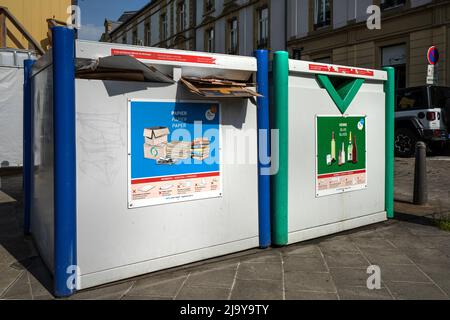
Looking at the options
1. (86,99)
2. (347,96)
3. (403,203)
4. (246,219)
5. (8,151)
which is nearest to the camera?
(86,99)

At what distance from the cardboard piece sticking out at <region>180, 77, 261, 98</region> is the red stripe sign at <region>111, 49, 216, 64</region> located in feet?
0.54

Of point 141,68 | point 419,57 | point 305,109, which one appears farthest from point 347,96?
point 419,57

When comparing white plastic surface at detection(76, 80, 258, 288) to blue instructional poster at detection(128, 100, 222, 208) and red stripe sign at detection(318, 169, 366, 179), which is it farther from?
red stripe sign at detection(318, 169, 366, 179)

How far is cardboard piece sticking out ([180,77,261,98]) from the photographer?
3551mm

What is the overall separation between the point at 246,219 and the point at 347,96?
195 cm

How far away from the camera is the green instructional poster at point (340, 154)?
4594mm

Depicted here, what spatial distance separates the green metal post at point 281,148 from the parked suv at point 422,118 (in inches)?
353

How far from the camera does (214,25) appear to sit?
28.1 m

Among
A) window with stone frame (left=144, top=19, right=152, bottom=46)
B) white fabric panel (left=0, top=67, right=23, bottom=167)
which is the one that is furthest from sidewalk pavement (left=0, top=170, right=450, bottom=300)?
window with stone frame (left=144, top=19, right=152, bottom=46)

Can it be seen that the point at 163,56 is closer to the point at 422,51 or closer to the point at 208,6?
the point at 422,51

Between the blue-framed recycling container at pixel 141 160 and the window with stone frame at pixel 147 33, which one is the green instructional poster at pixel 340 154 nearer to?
the blue-framed recycling container at pixel 141 160

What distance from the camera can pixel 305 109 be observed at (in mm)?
4395

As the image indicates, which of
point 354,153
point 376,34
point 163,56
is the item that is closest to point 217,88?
point 163,56

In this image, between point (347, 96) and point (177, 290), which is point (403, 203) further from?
point (177, 290)
